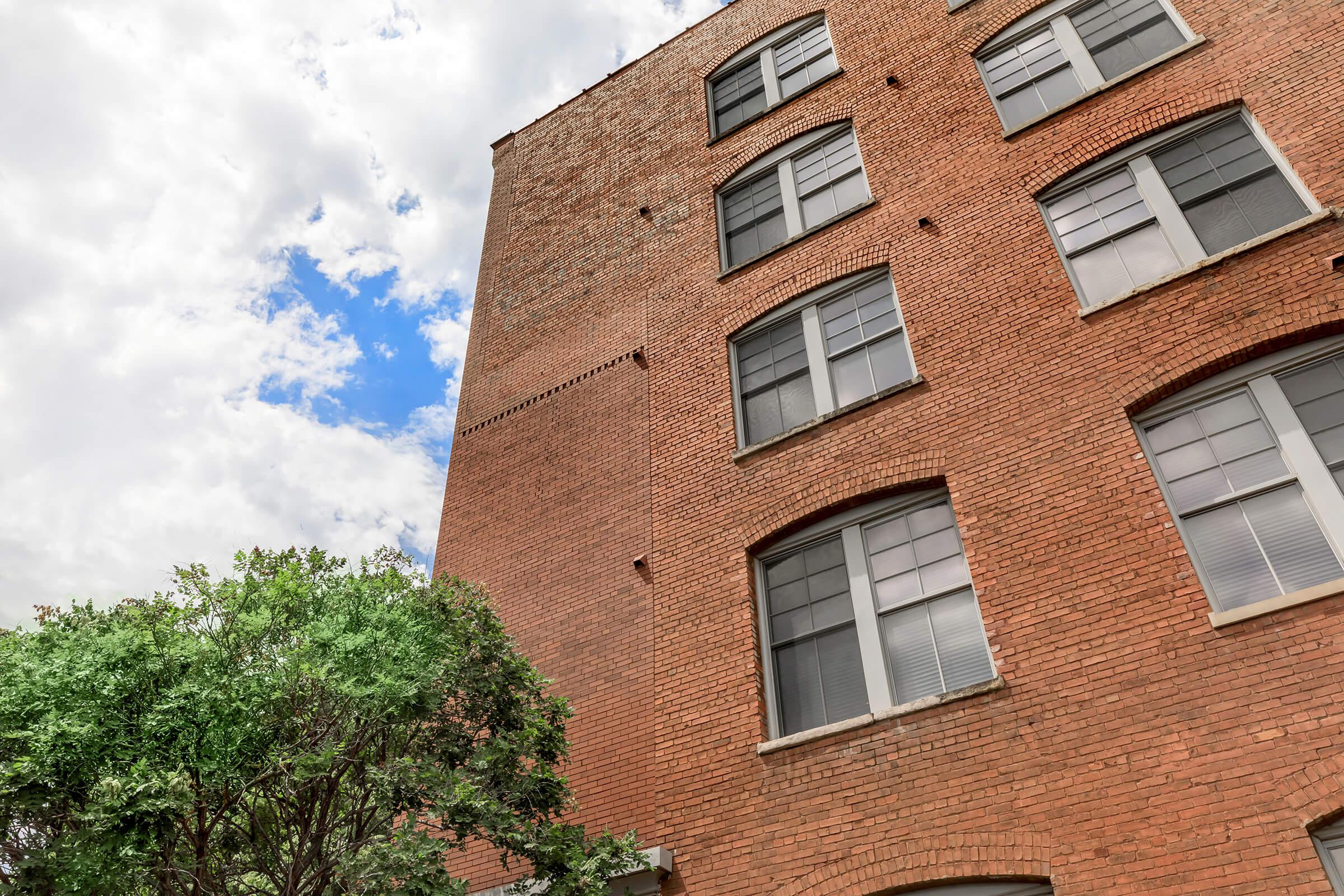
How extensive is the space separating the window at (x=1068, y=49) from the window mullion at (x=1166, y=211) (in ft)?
6.05

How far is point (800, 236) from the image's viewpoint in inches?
508

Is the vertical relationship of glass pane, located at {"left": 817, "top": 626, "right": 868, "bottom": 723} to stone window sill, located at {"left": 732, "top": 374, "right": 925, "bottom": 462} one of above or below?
below

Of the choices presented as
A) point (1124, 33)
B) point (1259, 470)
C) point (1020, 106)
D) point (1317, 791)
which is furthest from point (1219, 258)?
point (1317, 791)

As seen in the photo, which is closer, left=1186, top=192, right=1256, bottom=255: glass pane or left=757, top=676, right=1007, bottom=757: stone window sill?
left=757, top=676, right=1007, bottom=757: stone window sill

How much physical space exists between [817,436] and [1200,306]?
4.13 m

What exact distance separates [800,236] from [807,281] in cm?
97

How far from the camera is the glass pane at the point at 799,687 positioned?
Result: 9094 millimetres

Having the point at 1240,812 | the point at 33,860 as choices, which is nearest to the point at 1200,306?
the point at 1240,812

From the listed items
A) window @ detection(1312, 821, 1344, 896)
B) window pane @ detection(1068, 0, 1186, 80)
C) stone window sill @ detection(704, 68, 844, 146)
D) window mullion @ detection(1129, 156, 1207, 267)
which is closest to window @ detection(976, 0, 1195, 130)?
window pane @ detection(1068, 0, 1186, 80)

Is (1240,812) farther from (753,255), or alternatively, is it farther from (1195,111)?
(753,255)

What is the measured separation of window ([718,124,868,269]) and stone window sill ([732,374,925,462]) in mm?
3540

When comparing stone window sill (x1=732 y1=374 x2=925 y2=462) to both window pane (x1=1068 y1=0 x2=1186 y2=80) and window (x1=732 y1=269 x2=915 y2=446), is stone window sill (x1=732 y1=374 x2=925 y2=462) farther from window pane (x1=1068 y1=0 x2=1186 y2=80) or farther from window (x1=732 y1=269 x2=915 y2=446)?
window pane (x1=1068 y1=0 x2=1186 y2=80)

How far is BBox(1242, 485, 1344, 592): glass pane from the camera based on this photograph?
23.8 feet

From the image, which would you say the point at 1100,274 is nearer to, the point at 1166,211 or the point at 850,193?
the point at 1166,211
